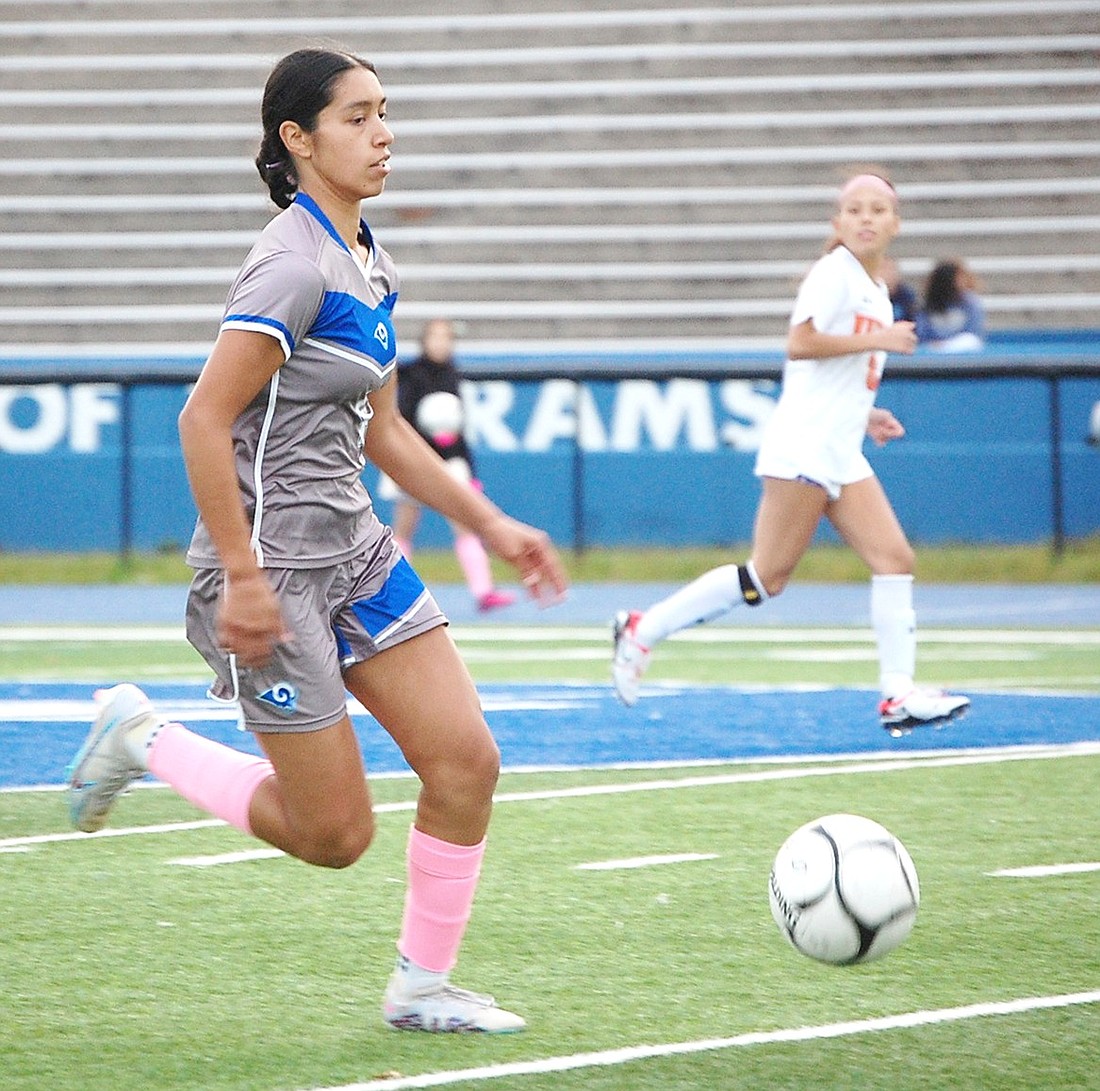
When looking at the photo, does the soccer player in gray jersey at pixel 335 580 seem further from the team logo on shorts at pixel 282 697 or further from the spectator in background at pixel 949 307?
the spectator in background at pixel 949 307

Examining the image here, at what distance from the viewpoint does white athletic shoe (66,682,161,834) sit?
520cm

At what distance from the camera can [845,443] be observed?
29.2ft

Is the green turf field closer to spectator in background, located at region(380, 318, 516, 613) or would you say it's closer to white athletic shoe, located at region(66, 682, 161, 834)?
white athletic shoe, located at region(66, 682, 161, 834)

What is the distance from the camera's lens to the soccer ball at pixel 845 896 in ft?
15.7

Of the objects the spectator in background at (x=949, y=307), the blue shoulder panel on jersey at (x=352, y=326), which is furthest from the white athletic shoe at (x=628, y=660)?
the spectator in background at (x=949, y=307)

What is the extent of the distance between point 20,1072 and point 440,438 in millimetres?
11004

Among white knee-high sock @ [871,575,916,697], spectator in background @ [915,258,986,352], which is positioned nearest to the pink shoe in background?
spectator in background @ [915,258,986,352]

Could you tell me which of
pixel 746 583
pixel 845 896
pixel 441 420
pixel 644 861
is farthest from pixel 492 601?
pixel 845 896

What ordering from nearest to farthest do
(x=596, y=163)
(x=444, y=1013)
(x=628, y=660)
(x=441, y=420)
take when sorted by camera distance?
(x=444, y=1013) → (x=628, y=660) → (x=441, y=420) → (x=596, y=163)

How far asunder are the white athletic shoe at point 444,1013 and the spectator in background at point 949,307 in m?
13.9

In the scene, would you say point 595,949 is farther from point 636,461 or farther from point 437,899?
point 636,461

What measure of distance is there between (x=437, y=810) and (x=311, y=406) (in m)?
0.83

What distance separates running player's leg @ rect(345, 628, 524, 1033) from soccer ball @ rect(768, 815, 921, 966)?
2.17 feet

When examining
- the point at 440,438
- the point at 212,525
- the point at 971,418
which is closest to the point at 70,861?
the point at 212,525
